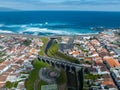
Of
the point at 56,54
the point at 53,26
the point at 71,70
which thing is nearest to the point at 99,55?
the point at 56,54

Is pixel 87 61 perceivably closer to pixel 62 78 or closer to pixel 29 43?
pixel 62 78

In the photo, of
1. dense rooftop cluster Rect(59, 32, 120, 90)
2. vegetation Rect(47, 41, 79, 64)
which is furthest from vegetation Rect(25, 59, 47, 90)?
dense rooftop cluster Rect(59, 32, 120, 90)

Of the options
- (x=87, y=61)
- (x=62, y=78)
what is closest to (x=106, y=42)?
(x=87, y=61)

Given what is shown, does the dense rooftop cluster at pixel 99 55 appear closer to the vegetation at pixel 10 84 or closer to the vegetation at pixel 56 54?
the vegetation at pixel 56 54

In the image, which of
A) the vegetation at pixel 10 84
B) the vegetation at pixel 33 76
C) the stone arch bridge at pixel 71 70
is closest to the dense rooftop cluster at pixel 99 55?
the stone arch bridge at pixel 71 70

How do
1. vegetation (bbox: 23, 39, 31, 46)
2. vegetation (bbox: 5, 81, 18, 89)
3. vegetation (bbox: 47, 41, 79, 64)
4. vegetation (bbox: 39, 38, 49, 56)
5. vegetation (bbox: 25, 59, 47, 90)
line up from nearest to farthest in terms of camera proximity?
vegetation (bbox: 25, 59, 47, 90)
vegetation (bbox: 5, 81, 18, 89)
vegetation (bbox: 47, 41, 79, 64)
vegetation (bbox: 39, 38, 49, 56)
vegetation (bbox: 23, 39, 31, 46)

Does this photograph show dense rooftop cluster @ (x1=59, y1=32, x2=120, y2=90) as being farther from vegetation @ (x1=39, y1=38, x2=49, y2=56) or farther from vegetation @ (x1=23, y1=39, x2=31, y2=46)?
vegetation @ (x1=23, y1=39, x2=31, y2=46)

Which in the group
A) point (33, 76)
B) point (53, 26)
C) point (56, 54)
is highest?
point (53, 26)

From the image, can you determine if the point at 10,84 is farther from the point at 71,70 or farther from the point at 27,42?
the point at 27,42

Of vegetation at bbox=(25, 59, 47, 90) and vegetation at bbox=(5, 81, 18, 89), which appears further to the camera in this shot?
vegetation at bbox=(5, 81, 18, 89)

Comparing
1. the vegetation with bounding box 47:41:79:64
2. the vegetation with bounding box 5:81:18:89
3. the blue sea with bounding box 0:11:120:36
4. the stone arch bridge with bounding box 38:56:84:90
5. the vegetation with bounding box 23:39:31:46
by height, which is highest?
the blue sea with bounding box 0:11:120:36

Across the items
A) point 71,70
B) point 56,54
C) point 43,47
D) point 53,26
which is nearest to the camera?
point 71,70
